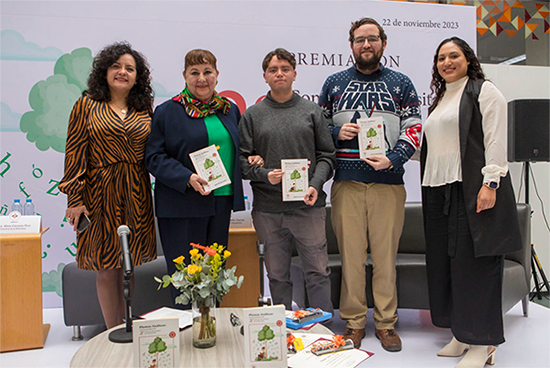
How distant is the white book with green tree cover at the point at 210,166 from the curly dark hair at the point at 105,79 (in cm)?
55

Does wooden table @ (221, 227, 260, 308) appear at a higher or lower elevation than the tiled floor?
higher

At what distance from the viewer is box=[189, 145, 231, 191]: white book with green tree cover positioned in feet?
7.95

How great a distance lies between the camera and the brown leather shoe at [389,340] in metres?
2.78

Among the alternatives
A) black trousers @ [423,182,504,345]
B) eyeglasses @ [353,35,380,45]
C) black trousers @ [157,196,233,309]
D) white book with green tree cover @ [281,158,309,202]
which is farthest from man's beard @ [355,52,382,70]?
black trousers @ [157,196,233,309]

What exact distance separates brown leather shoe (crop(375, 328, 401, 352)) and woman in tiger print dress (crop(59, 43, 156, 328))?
5.02 feet

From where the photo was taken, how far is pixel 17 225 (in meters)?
3.00

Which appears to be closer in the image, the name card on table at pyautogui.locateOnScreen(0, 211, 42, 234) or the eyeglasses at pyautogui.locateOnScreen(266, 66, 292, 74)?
the eyeglasses at pyautogui.locateOnScreen(266, 66, 292, 74)

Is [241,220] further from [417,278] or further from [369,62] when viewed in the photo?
[369,62]

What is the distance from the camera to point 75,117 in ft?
8.32

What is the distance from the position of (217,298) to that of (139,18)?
3.01m

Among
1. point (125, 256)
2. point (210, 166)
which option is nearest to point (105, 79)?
point (210, 166)

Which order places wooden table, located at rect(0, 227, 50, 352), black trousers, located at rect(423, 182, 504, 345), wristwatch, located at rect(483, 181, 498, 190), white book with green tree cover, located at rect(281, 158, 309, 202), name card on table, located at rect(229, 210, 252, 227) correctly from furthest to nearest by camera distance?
name card on table, located at rect(229, 210, 252, 227), wooden table, located at rect(0, 227, 50, 352), white book with green tree cover, located at rect(281, 158, 309, 202), black trousers, located at rect(423, 182, 504, 345), wristwatch, located at rect(483, 181, 498, 190)

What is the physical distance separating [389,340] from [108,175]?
1.95 meters

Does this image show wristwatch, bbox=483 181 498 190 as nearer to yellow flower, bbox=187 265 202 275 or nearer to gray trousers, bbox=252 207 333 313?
gray trousers, bbox=252 207 333 313
